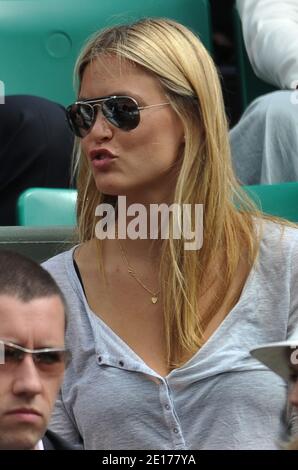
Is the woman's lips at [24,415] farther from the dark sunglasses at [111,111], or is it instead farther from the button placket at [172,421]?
the dark sunglasses at [111,111]

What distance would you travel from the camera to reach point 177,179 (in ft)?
7.46

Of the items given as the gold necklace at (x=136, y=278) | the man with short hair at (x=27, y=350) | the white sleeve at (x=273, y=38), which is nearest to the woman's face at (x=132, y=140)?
the gold necklace at (x=136, y=278)

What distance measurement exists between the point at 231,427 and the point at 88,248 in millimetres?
506

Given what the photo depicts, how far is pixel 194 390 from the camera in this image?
6.79 ft

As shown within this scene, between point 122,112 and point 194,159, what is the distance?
0.17 meters

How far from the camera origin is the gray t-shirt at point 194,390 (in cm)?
204

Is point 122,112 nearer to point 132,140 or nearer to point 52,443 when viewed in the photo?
point 132,140

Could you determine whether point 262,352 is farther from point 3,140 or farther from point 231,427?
point 3,140

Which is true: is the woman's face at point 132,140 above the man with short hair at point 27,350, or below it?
above

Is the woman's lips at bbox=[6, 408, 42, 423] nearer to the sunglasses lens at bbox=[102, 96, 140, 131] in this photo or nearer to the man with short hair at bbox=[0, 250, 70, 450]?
the man with short hair at bbox=[0, 250, 70, 450]

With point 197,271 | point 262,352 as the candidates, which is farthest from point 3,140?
point 262,352

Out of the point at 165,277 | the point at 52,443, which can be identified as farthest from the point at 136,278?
the point at 52,443

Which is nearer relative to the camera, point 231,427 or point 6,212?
point 231,427

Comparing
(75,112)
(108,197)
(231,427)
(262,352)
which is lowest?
(231,427)
